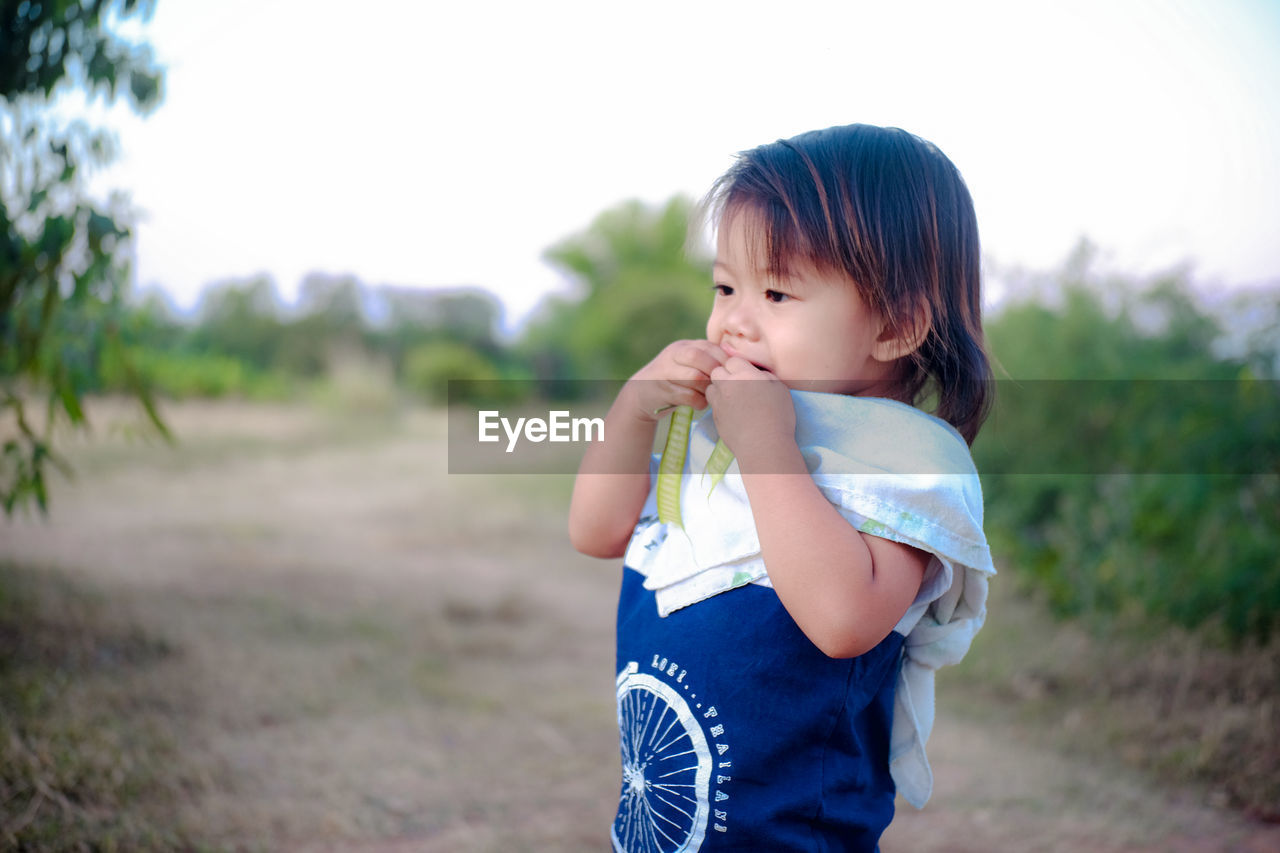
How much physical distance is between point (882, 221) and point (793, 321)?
0.53ft

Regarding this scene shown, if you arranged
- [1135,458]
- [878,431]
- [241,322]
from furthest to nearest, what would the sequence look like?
[241,322]
[1135,458]
[878,431]

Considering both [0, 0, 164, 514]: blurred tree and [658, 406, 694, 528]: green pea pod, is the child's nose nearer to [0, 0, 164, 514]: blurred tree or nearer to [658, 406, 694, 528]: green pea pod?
[658, 406, 694, 528]: green pea pod

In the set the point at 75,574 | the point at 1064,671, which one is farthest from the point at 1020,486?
the point at 75,574

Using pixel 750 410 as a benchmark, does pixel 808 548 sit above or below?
below

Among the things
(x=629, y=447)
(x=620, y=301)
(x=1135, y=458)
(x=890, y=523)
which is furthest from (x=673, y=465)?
(x=620, y=301)

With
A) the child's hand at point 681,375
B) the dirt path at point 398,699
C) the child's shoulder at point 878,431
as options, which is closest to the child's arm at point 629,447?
the child's hand at point 681,375

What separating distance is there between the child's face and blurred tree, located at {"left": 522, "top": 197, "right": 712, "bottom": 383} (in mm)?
6472

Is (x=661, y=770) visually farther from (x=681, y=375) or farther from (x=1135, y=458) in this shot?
(x=1135, y=458)

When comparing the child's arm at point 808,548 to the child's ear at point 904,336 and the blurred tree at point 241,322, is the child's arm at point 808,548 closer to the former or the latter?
the child's ear at point 904,336

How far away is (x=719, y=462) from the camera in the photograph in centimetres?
115

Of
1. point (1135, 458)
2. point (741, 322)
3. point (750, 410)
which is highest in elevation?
point (741, 322)

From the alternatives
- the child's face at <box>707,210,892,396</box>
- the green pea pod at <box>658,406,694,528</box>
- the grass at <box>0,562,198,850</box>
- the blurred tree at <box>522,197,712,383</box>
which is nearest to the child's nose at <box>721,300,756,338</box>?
the child's face at <box>707,210,892,396</box>

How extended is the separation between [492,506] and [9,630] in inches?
146

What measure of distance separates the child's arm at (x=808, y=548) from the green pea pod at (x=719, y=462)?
8cm
